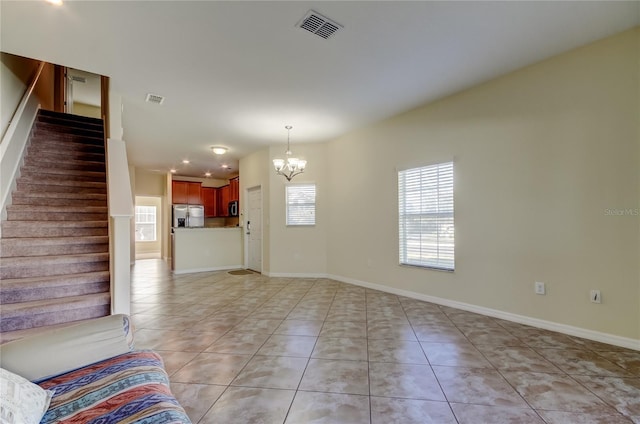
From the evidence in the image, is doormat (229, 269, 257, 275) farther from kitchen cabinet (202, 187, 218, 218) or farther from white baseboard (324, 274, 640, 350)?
kitchen cabinet (202, 187, 218, 218)

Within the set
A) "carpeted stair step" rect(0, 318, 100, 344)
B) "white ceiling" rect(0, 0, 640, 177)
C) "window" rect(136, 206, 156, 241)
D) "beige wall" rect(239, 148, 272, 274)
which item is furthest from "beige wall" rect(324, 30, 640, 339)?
"window" rect(136, 206, 156, 241)

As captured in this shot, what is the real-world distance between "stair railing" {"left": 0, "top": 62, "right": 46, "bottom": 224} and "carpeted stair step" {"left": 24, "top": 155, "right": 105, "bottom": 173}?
13 centimetres

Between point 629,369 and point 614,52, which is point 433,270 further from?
point 614,52

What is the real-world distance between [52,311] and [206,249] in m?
4.42

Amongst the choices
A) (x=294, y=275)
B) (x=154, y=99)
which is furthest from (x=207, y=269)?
A: (x=154, y=99)

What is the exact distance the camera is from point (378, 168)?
197 inches

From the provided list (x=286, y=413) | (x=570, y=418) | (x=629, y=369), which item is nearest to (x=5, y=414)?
(x=286, y=413)

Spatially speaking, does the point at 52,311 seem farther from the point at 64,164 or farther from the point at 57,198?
the point at 64,164

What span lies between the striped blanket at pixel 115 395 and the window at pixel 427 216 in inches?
139

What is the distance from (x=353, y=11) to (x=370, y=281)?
13.0ft

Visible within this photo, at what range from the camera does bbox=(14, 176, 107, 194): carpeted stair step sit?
150 inches

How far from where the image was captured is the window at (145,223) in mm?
10135

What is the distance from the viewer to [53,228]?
354cm

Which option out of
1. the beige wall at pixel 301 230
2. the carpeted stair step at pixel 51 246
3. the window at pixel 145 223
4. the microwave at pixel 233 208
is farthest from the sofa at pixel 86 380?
the window at pixel 145 223
